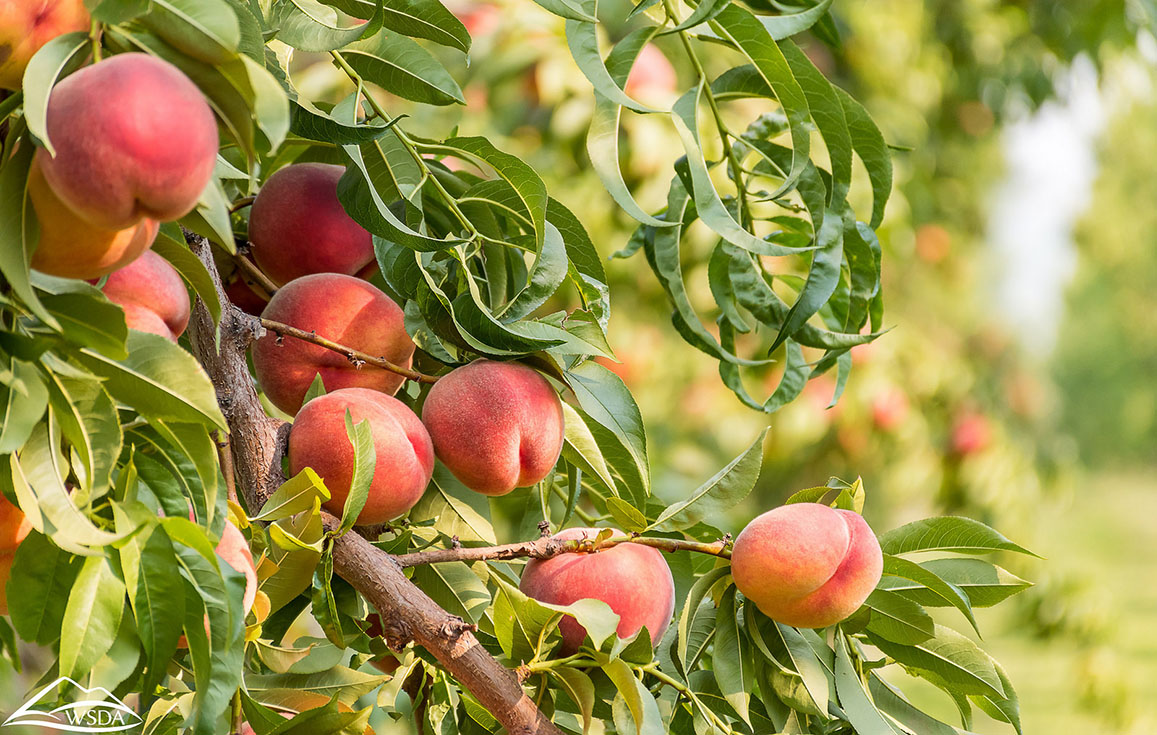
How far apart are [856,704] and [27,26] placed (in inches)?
13.4

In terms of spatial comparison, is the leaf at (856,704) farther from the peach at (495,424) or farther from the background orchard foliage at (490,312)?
the peach at (495,424)

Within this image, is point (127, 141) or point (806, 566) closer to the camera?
point (127, 141)

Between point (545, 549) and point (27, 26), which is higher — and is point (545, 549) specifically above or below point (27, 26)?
below

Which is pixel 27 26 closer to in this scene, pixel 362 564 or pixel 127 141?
pixel 127 141

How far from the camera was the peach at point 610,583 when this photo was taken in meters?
0.41

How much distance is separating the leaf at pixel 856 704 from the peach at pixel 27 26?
1.08ft

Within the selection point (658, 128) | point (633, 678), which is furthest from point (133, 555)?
point (658, 128)

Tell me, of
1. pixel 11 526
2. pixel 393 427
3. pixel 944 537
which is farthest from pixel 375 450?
pixel 944 537

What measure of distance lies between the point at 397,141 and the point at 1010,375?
2587 mm

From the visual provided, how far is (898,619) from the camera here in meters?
0.42

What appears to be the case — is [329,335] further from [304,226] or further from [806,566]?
[806,566]

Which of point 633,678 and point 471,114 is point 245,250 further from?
point 471,114

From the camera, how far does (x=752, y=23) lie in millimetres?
408

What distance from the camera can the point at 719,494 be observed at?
42 cm
